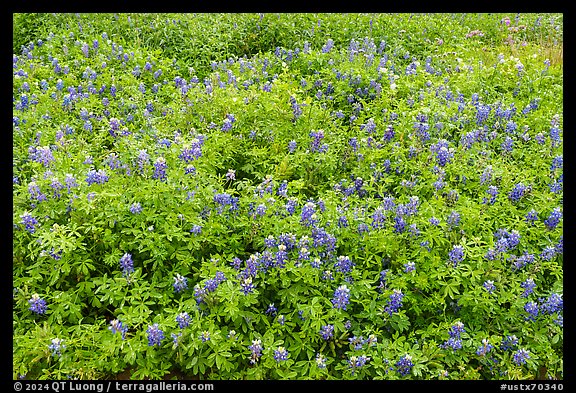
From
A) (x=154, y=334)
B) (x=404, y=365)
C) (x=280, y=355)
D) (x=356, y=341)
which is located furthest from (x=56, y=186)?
(x=404, y=365)

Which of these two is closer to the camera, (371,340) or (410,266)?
(371,340)

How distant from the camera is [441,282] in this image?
3.37 m

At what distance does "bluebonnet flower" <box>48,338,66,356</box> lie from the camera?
3064mm

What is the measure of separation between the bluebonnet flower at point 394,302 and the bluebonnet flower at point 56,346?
1828 millimetres

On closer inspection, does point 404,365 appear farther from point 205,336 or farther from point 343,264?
point 205,336

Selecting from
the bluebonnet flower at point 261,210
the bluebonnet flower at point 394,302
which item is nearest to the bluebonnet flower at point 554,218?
the bluebonnet flower at point 394,302

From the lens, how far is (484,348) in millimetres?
3252

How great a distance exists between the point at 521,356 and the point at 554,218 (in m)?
1.06

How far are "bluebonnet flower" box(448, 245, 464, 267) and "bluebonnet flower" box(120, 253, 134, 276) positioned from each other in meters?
1.89

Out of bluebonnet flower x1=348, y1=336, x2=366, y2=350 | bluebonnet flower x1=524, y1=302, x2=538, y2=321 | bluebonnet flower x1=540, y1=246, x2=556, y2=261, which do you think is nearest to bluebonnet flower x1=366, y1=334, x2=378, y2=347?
bluebonnet flower x1=348, y1=336, x2=366, y2=350

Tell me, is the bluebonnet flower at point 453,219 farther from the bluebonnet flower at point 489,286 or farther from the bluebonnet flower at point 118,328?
the bluebonnet flower at point 118,328

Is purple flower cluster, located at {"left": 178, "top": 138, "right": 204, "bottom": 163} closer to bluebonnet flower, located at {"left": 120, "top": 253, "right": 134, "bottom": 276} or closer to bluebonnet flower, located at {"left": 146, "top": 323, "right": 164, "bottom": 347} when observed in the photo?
bluebonnet flower, located at {"left": 120, "top": 253, "right": 134, "bottom": 276}

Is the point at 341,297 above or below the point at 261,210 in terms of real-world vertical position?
below

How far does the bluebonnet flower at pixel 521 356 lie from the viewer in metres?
3.24
